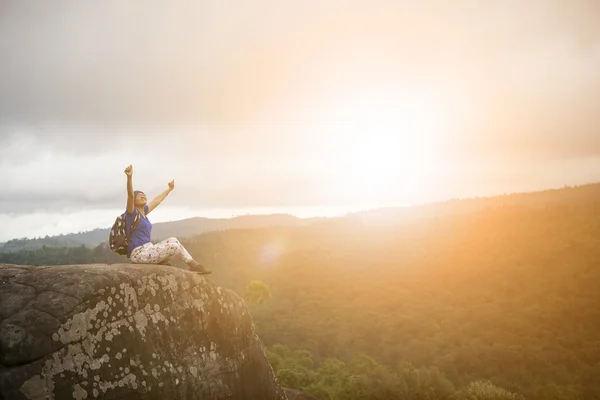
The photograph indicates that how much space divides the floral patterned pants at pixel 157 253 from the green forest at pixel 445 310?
2148 centimetres

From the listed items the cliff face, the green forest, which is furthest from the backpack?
the green forest

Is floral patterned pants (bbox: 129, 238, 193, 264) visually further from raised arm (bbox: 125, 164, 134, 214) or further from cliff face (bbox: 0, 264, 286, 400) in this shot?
raised arm (bbox: 125, 164, 134, 214)

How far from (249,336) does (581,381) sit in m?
55.7

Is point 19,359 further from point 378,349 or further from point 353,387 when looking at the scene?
point 378,349

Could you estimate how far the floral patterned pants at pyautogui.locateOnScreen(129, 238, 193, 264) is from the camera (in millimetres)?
7820

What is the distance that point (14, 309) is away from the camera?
5.44m

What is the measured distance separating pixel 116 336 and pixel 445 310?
81.7 m

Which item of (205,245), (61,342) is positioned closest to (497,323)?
(61,342)

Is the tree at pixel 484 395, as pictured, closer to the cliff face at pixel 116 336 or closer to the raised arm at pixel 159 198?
the cliff face at pixel 116 336

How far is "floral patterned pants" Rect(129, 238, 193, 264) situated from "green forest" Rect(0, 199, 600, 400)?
2148cm

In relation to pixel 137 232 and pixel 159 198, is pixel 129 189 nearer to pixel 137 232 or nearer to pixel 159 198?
pixel 137 232

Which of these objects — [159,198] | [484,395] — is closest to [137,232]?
[159,198]

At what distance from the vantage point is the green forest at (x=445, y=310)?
41500 millimetres

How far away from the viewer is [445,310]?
79.3m
